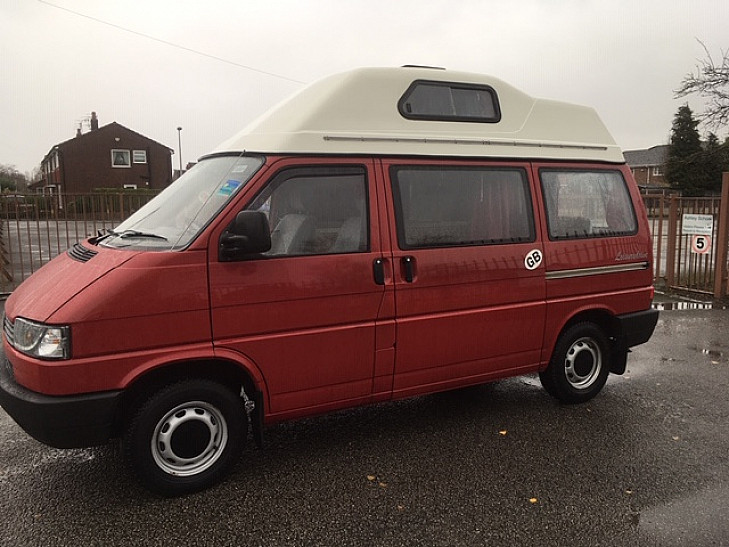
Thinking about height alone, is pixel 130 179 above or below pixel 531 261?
above

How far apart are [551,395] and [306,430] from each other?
2237 mm

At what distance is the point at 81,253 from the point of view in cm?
373

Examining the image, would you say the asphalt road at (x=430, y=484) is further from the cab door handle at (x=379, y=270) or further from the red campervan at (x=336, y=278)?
the cab door handle at (x=379, y=270)

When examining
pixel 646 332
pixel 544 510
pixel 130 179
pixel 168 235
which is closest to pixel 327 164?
pixel 168 235

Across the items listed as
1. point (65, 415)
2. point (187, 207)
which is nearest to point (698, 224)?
point (187, 207)

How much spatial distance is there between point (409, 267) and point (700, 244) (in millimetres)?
8112

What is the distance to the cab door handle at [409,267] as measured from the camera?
4.00 metres

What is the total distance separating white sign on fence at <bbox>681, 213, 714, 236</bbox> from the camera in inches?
387

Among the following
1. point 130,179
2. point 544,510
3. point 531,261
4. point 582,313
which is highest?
point 130,179

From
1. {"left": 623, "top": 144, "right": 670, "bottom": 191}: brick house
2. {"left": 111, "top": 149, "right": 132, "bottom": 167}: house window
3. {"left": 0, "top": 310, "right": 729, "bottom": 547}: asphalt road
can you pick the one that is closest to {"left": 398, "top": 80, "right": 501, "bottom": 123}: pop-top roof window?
{"left": 0, "top": 310, "right": 729, "bottom": 547}: asphalt road

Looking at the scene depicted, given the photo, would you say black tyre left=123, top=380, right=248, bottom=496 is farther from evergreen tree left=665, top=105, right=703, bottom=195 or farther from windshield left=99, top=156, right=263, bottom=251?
evergreen tree left=665, top=105, right=703, bottom=195

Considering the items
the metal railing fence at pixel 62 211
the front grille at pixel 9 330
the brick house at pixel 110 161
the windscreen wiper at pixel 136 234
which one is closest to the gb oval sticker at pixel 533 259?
the windscreen wiper at pixel 136 234

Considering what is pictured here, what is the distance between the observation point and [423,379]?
427 cm

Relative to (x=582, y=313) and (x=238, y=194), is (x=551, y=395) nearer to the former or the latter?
(x=582, y=313)
